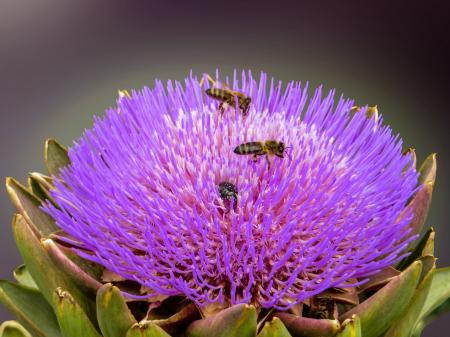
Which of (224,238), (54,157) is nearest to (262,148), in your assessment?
(224,238)

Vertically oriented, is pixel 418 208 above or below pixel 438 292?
above

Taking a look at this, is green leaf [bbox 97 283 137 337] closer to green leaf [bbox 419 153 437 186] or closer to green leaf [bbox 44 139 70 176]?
green leaf [bbox 44 139 70 176]

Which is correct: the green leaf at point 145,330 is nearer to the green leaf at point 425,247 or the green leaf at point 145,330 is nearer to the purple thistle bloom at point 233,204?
the purple thistle bloom at point 233,204

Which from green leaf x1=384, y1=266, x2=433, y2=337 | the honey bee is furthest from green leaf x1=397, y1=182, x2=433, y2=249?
the honey bee

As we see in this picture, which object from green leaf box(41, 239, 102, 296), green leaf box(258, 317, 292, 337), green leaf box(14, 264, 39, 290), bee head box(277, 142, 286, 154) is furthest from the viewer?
green leaf box(14, 264, 39, 290)

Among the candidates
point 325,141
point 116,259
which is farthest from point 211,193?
point 325,141

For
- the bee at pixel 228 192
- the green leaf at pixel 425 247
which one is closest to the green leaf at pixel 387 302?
the green leaf at pixel 425 247

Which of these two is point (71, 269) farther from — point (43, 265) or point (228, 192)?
point (228, 192)

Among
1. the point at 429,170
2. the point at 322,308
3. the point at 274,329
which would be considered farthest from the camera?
the point at 429,170
